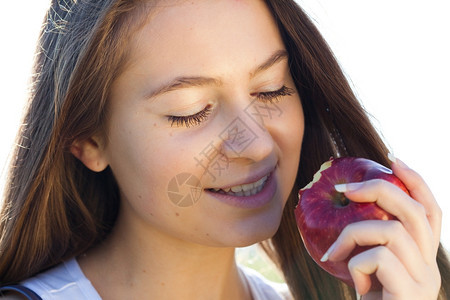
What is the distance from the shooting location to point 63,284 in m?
2.27

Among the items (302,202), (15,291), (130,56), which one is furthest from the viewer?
(15,291)

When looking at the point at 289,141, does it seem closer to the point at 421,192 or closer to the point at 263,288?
the point at 421,192

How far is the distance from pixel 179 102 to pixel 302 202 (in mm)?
492

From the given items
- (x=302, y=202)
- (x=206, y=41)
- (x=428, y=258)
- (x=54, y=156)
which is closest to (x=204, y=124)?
(x=206, y=41)

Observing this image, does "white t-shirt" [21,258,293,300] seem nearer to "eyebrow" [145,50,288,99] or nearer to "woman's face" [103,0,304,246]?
"woman's face" [103,0,304,246]

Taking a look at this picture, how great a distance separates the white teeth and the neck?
322mm

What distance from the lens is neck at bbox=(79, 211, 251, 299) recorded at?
2320 mm

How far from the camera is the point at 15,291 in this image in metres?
2.24

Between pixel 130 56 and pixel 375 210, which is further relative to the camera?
pixel 130 56

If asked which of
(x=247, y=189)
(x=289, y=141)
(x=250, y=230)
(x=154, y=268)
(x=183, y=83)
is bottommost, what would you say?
(x=154, y=268)

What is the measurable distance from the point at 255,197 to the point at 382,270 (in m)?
0.59

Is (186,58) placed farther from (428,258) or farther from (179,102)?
(428,258)
